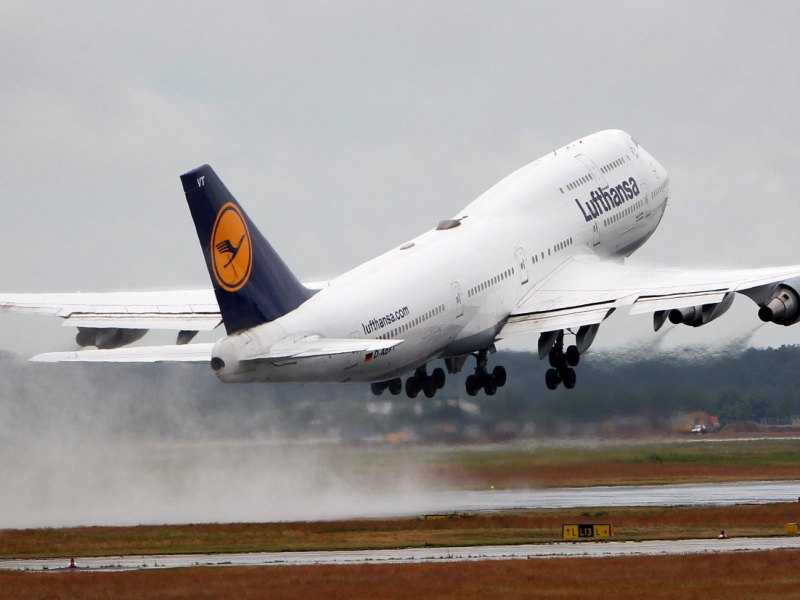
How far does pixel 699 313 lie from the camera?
52000 mm

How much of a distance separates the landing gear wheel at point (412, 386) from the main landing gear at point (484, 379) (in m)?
1.55

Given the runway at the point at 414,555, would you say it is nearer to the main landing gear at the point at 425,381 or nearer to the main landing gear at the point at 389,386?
the main landing gear at the point at 389,386

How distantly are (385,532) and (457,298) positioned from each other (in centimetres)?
811

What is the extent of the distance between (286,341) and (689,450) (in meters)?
24.8

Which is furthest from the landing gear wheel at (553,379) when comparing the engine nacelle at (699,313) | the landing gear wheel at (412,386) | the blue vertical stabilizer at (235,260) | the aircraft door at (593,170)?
the blue vertical stabilizer at (235,260)

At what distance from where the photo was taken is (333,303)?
4541 centimetres

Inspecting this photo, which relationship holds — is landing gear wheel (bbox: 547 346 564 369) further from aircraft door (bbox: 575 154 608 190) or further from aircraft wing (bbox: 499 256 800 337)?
aircraft door (bbox: 575 154 608 190)

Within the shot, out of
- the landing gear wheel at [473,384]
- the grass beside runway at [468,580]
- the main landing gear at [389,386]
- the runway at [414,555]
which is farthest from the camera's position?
the landing gear wheel at [473,384]

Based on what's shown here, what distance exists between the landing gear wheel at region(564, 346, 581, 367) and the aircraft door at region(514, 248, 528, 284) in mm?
2488

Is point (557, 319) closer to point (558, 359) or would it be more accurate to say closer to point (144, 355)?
point (558, 359)

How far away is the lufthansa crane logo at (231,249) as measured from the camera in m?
42.1

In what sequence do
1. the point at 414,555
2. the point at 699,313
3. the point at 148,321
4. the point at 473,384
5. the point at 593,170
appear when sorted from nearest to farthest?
the point at 414,555 < the point at 148,321 < the point at 699,313 < the point at 473,384 < the point at 593,170

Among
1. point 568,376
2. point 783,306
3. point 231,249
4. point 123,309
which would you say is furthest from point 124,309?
point 783,306

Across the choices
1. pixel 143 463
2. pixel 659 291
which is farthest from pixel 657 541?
pixel 143 463
